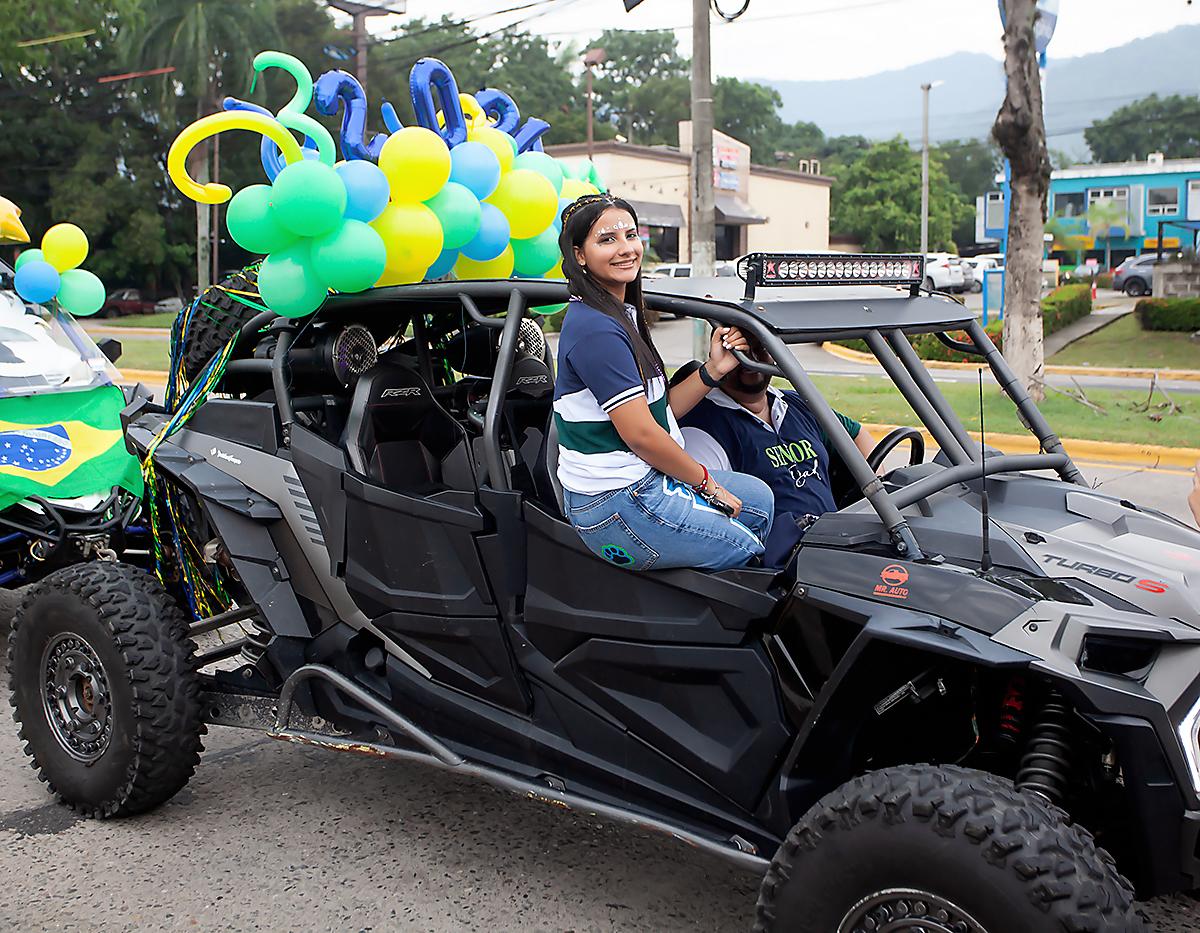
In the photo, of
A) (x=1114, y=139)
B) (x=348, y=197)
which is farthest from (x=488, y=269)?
(x=1114, y=139)

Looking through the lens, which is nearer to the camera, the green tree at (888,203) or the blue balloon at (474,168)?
the blue balloon at (474,168)

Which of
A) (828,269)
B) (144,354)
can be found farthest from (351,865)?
(144,354)

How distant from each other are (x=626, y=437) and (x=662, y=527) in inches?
10.1

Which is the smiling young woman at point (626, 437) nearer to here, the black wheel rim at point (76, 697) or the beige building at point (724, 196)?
the black wheel rim at point (76, 697)

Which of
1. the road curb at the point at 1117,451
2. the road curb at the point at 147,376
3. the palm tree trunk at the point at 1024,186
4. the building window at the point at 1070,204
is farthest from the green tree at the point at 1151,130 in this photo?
the road curb at the point at 1117,451

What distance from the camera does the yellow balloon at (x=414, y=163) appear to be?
12.8 ft

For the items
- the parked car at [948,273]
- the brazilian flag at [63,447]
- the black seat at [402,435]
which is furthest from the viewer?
the parked car at [948,273]

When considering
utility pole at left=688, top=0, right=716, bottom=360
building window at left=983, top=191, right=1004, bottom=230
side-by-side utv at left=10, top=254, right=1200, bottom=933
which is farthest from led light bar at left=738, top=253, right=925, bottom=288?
building window at left=983, top=191, right=1004, bottom=230

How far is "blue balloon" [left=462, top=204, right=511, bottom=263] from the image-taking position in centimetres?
423

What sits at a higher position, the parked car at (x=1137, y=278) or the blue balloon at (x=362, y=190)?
the blue balloon at (x=362, y=190)

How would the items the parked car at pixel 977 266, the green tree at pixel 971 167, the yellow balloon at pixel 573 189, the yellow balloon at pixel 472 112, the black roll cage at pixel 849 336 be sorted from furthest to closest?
the green tree at pixel 971 167 < the parked car at pixel 977 266 < the yellow balloon at pixel 472 112 < the yellow balloon at pixel 573 189 < the black roll cage at pixel 849 336

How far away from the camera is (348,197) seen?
386cm

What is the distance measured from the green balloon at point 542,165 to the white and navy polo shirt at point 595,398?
1.37 m

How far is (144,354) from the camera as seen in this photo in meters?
22.9
